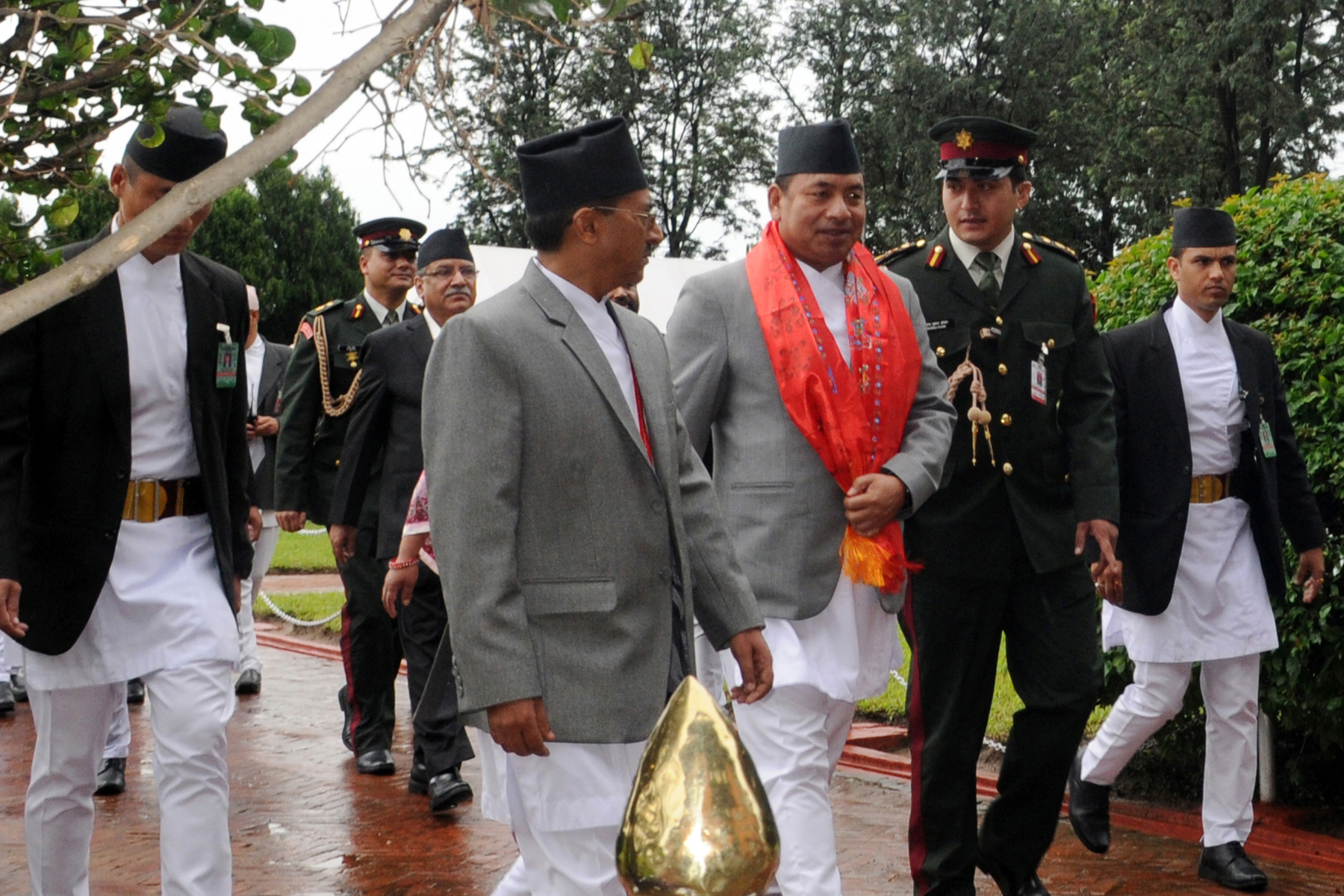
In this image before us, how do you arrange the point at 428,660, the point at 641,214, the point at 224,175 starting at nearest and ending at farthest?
the point at 224,175 → the point at 641,214 → the point at 428,660

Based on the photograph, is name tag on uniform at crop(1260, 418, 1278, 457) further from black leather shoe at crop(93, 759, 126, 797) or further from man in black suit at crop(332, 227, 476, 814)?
black leather shoe at crop(93, 759, 126, 797)

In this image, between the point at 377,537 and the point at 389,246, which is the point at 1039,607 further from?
the point at 389,246

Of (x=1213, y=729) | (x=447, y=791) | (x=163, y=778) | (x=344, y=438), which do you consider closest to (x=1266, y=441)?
(x=1213, y=729)

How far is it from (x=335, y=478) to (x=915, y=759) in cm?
391

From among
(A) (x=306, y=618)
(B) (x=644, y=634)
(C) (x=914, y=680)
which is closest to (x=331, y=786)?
(C) (x=914, y=680)

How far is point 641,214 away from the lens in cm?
359

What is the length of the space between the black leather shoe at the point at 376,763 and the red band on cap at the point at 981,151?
411 centimetres

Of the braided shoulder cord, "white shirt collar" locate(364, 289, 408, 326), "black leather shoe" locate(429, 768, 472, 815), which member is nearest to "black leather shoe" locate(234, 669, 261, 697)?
the braided shoulder cord

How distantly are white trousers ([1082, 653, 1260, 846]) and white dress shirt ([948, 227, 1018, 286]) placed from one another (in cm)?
171

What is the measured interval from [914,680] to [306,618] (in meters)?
9.32

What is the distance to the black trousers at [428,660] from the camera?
687cm

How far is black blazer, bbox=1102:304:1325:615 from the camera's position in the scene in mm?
6008

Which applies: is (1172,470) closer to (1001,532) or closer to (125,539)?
(1001,532)

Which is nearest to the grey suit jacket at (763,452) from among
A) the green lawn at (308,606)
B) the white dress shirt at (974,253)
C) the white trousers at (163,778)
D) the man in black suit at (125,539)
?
the white dress shirt at (974,253)
